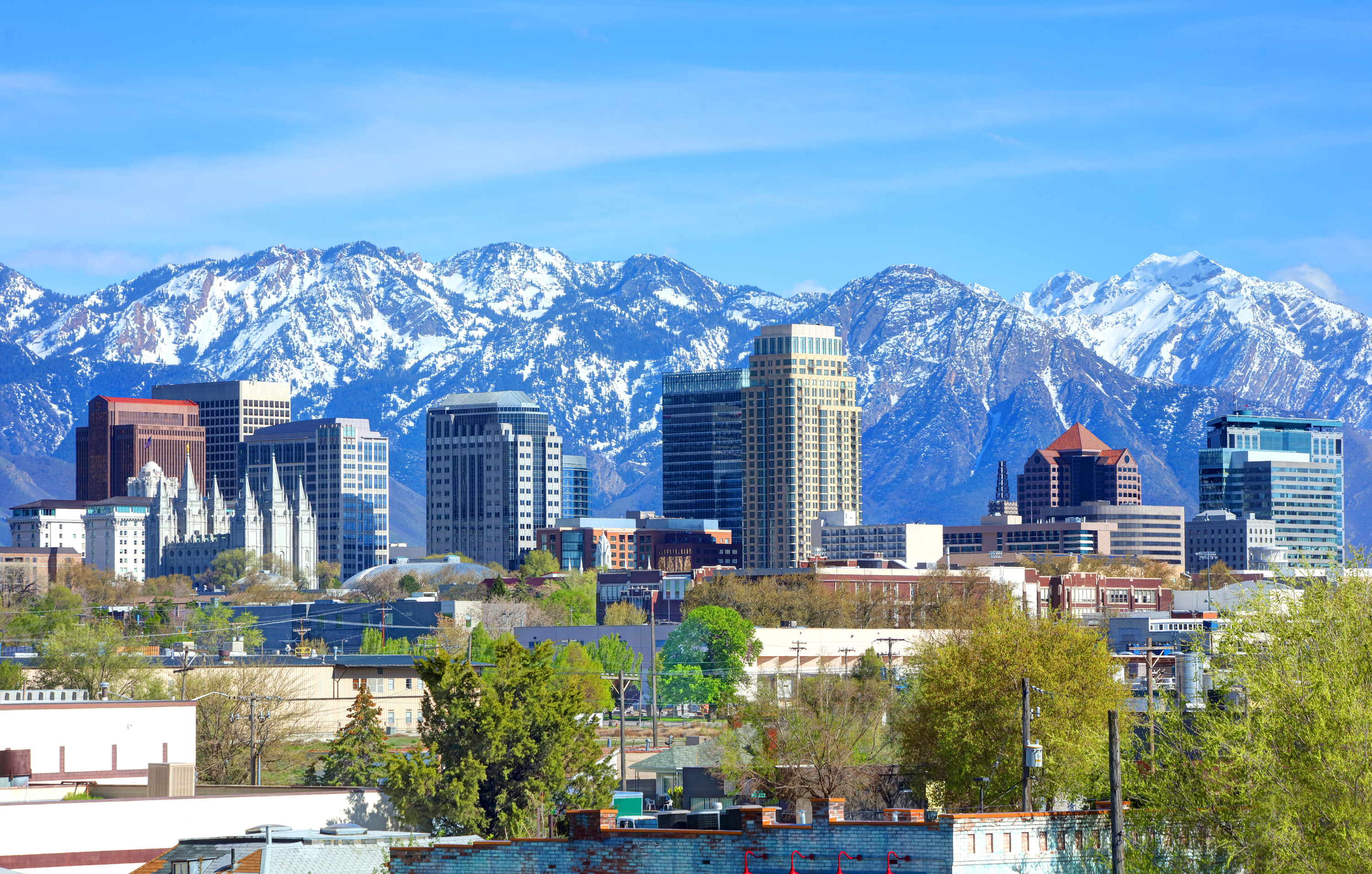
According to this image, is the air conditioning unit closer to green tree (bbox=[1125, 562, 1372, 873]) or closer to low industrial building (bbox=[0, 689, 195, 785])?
low industrial building (bbox=[0, 689, 195, 785])

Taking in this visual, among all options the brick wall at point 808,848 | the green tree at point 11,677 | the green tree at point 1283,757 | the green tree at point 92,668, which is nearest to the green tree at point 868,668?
the green tree at point 92,668

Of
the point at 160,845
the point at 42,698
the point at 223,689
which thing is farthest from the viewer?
the point at 223,689

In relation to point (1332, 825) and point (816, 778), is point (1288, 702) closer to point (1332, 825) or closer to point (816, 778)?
point (1332, 825)

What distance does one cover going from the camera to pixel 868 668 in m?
185

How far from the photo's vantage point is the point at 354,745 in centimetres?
11275

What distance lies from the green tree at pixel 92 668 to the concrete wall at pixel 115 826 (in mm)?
61490

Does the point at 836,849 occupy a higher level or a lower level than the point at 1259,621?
lower

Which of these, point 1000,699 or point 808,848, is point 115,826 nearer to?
point 808,848

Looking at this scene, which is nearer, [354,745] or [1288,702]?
[1288,702]

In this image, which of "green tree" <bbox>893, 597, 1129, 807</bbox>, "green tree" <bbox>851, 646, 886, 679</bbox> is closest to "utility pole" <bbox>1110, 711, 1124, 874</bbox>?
"green tree" <bbox>893, 597, 1129, 807</bbox>


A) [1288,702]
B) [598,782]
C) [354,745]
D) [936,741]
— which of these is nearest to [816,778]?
[936,741]

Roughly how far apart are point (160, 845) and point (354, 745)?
4166cm

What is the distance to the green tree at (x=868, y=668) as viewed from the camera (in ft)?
557

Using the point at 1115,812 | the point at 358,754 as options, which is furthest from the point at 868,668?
the point at 1115,812
